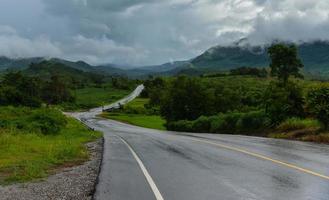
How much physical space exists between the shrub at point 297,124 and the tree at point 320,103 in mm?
758

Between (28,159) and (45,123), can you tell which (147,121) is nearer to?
(45,123)

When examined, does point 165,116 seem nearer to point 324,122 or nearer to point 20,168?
point 324,122

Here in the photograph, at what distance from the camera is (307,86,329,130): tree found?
25500 mm

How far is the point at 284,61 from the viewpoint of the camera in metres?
73.9

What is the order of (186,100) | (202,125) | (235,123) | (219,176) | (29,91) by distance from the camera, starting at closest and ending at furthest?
1. (219,176)
2. (235,123)
3. (202,125)
4. (186,100)
5. (29,91)

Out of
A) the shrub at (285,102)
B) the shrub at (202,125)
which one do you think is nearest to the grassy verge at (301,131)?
the shrub at (285,102)

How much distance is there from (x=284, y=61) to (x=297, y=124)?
4608 cm

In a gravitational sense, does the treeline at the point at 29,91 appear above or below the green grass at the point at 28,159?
above

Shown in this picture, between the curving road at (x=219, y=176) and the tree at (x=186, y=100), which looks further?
the tree at (x=186, y=100)

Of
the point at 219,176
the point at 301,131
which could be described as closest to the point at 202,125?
the point at 301,131

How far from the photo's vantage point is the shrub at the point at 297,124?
27.5 m

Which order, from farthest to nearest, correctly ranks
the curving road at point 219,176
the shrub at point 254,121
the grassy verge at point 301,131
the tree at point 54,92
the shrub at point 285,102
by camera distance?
the tree at point 54,92 < the shrub at point 254,121 < the shrub at point 285,102 < the grassy verge at point 301,131 < the curving road at point 219,176

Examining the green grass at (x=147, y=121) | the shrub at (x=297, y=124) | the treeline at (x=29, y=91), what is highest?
the treeline at (x=29, y=91)

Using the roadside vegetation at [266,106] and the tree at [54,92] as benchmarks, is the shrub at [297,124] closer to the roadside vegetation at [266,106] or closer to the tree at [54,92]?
the roadside vegetation at [266,106]
